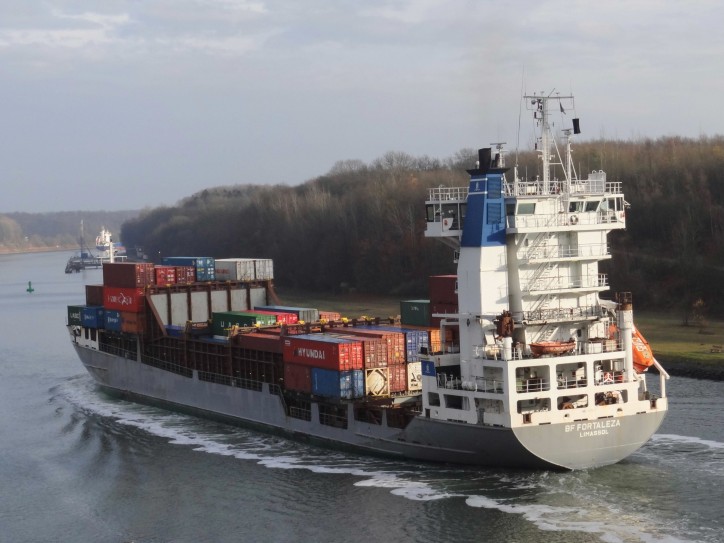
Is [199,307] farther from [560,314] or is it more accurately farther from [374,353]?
[560,314]

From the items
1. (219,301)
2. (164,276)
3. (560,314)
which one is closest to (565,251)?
(560,314)

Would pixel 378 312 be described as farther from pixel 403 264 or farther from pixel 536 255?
pixel 536 255

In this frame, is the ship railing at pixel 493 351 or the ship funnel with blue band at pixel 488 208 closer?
the ship railing at pixel 493 351

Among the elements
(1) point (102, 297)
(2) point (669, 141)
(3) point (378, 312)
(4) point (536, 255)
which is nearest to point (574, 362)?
(4) point (536, 255)

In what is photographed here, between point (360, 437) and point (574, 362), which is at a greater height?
point (574, 362)

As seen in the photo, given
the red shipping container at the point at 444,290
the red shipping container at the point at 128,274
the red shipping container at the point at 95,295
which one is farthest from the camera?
the red shipping container at the point at 95,295

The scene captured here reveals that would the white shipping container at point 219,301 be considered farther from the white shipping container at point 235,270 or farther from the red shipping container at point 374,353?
the red shipping container at point 374,353

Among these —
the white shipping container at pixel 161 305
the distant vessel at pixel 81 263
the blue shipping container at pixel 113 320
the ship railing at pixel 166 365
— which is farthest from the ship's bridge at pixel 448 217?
the distant vessel at pixel 81 263
